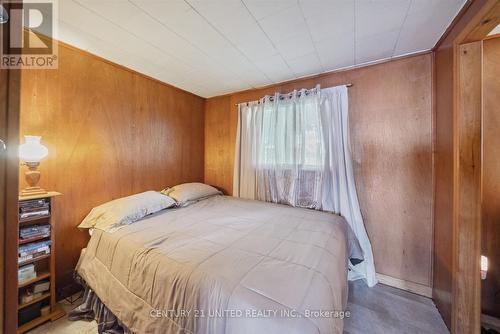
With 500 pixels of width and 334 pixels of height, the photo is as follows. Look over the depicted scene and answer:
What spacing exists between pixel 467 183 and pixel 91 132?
3302 millimetres

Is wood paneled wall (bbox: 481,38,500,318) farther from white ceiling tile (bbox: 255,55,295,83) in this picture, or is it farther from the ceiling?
white ceiling tile (bbox: 255,55,295,83)

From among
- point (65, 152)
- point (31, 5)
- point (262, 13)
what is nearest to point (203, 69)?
point (262, 13)

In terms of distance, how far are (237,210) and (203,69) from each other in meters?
1.74

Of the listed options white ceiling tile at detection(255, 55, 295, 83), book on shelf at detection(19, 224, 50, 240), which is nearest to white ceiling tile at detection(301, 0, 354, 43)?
white ceiling tile at detection(255, 55, 295, 83)

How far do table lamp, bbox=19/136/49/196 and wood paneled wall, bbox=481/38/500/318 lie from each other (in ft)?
12.1

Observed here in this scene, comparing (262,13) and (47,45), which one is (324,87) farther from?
(47,45)

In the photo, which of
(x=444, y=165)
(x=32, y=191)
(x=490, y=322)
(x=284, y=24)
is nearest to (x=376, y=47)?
(x=284, y=24)

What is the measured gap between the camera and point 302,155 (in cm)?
248

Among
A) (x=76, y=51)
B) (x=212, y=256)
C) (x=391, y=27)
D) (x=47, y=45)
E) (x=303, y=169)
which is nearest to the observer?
(x=212, y=256)

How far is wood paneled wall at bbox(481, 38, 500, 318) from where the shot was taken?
1614 mm

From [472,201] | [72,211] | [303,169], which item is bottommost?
[72,211]

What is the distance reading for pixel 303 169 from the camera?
2482mm

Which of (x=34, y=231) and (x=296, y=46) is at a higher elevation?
(x=296, y=46)

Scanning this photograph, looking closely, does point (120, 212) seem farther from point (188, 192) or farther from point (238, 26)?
point (238, 26)
